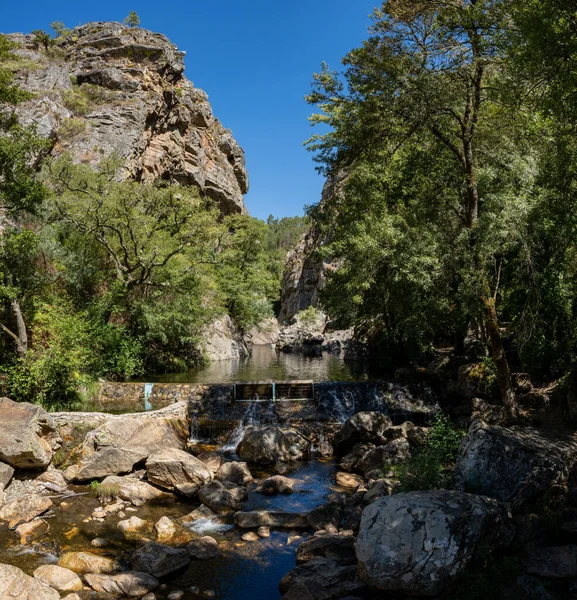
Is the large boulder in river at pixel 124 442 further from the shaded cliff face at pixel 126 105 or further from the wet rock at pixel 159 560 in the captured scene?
the shaded cliff face at pixel 126 105

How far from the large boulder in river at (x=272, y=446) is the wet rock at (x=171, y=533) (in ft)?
14.1

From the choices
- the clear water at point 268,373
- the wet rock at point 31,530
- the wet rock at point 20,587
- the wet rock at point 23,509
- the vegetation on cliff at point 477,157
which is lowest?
the wet rock at point 31,530

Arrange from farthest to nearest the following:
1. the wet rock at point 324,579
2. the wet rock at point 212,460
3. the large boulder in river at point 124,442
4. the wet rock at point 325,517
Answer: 1. the wet rock at point 212,460
2. the large boulder in river at point 124,442
3. the wet rock at point 325,517
4. the wet rock at point 324,579

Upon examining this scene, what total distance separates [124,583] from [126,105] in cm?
4411

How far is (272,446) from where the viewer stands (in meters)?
13.3

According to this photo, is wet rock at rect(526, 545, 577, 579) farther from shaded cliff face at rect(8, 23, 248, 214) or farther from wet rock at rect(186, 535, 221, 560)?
shaded cliff face at rect(8, 23, 248, 214)

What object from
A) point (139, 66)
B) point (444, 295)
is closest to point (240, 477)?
point (444, 295)

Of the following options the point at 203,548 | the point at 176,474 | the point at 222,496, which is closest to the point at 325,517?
the point at 222,496

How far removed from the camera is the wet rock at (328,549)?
7453 mm

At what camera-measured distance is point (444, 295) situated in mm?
15023

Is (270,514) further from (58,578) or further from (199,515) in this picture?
(58,578)

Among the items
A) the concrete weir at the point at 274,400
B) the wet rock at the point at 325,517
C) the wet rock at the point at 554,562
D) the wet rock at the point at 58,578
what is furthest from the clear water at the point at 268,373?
the wet rock at the point at 554,562

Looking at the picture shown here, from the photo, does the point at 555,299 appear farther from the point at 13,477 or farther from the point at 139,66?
the point at 139,66

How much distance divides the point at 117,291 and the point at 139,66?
36.1m
